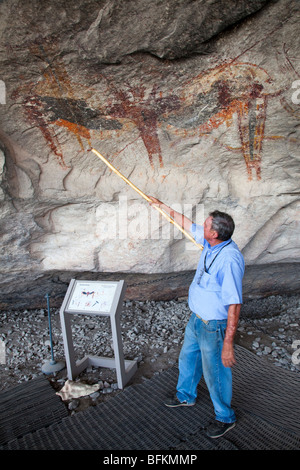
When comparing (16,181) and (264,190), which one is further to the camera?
(264,190)

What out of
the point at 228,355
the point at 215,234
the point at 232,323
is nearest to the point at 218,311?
the point at 232,323

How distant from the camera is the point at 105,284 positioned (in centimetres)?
308

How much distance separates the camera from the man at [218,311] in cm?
221

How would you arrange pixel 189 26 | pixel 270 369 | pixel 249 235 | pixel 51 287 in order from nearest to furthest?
pixel 189 26, pixel 270 369, pixel 249 235, pixel 51 287

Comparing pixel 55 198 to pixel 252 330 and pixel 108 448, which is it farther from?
pixel 252 330

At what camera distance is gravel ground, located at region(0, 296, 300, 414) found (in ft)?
11.0

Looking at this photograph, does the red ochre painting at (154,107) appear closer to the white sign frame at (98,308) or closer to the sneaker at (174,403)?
the white sign frame at (98,308)

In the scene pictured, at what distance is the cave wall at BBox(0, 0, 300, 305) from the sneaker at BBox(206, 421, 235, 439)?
7.07ft

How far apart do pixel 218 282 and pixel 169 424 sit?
1213 millimetres

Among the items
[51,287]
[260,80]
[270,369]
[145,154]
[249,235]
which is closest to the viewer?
[260,80]

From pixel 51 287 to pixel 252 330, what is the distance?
285 cm

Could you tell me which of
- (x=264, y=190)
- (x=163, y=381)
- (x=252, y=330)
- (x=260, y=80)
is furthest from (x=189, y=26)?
(x=252, y=330)

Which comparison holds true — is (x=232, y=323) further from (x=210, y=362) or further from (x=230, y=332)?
(x=210, y=362)

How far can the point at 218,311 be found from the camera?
2.35 meters
